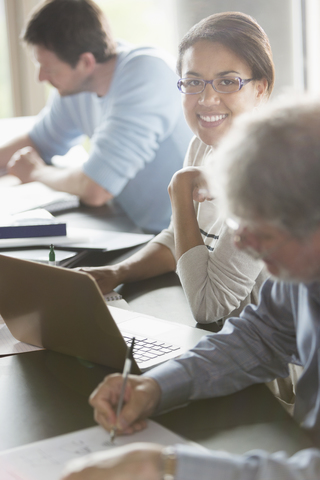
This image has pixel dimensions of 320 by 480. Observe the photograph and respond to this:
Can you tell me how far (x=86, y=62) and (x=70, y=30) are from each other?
143mm

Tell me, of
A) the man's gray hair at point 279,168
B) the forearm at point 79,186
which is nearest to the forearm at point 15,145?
the forearm at point 79,186

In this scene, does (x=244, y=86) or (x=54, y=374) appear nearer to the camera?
(x=54, y=374)

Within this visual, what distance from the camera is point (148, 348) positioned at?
100 centimetres

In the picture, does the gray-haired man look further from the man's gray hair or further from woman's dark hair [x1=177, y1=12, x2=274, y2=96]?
woman's dark hair [x1=177, y1=12, x2=274, y2=96]

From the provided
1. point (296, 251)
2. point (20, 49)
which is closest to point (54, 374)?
point (296, 251)

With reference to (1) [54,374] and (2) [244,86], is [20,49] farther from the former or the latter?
(1) [54,374]

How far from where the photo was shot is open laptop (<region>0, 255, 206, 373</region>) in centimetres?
86

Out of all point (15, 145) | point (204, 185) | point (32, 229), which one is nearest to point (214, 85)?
point (204, 185)

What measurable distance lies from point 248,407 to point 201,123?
0.84m

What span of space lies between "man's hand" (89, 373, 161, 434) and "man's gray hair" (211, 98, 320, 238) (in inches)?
11.5

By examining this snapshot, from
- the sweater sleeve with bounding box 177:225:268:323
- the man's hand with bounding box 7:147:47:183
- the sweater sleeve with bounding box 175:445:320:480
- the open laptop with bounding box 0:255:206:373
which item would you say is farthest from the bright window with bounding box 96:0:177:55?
the sweater sleeve with bounding box 175:445:320:480

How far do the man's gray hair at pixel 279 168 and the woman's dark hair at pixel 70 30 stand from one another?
6.10 feet

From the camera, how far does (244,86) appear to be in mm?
1347

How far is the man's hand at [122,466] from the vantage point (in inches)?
22.0
